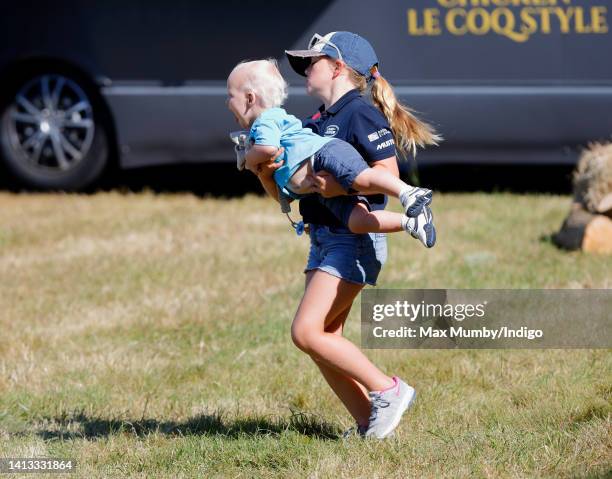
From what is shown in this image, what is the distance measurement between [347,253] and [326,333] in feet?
0.95

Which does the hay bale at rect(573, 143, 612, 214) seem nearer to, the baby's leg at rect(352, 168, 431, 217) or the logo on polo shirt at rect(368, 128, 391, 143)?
the logo on polo shirt at rect(368, 128, 391, 143)

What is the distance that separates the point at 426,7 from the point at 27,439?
5.57 m

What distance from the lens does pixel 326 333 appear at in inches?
159

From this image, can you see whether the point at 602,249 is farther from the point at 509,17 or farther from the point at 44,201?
the point at 44,201

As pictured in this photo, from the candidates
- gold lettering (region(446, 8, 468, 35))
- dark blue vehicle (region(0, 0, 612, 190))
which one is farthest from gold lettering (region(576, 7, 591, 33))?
gold lettering (region(446, 8, 468, 35))

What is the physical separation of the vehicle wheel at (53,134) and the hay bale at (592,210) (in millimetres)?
3940

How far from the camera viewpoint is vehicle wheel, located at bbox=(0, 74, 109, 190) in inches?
375

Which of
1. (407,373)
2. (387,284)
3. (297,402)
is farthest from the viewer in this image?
(387,284)

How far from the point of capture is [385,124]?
3951mm

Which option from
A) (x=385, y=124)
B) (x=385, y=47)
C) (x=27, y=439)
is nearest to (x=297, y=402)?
(x=27, y=439)

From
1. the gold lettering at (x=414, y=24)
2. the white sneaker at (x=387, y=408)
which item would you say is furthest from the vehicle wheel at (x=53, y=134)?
the white sneaker at (x=387, y=408)

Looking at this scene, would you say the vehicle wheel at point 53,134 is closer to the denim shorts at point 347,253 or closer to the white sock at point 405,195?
the denim shorts at point 347,253

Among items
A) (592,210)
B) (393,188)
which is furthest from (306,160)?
(592,210)

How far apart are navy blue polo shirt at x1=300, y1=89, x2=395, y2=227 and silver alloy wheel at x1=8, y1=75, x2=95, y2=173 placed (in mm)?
5783
